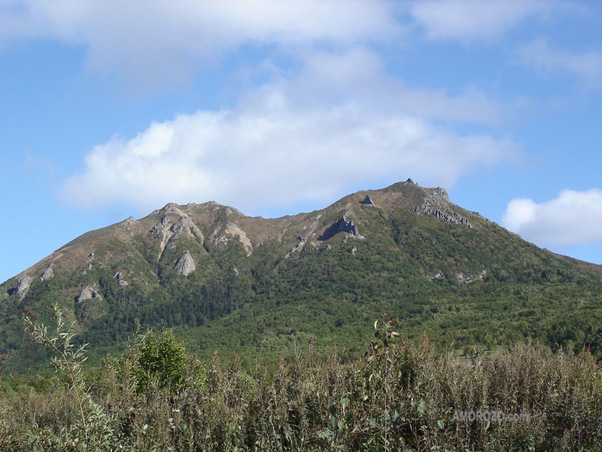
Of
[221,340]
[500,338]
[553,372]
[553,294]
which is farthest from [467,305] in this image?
[553,372]

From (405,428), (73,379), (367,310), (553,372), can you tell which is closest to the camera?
(73,379)

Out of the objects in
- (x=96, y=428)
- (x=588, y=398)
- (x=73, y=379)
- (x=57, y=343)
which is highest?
(x=57, y=343)

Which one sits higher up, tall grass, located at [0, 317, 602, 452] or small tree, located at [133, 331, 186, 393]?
tall grass, located at [0, 317, 602, 452]

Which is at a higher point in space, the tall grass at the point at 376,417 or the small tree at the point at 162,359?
the tall grass at the point at 376,417

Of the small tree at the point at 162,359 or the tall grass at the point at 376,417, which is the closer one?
the tall grass at the point at 376,417

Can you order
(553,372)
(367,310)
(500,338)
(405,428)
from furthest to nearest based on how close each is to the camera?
(367,310) < (500,338) < (553,372) < (405,428)

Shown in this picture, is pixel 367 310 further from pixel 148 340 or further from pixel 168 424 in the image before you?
pixel 168 424

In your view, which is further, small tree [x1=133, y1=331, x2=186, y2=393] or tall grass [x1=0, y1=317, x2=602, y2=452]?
small tree [x1=133, y1=331, x2=186, y2=393]

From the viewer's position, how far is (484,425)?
9000mm

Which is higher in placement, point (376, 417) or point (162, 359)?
point (376, 417)

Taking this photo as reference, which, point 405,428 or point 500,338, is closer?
point 405,428

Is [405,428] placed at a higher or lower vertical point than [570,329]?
higher

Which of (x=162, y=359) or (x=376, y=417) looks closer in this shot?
(x=376, y=417)

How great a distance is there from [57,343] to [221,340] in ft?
571
